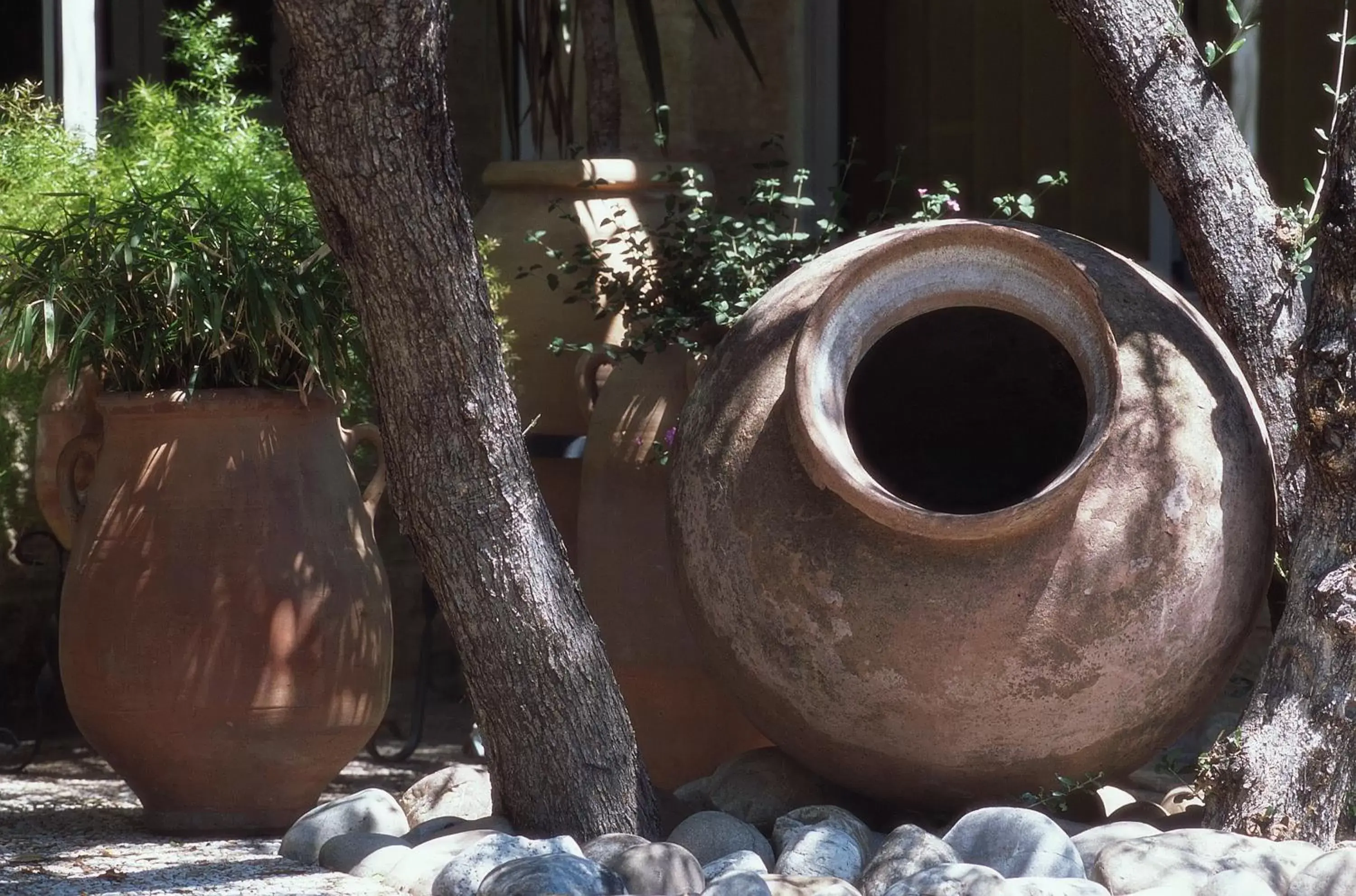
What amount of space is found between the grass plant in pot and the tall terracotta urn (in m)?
0.84

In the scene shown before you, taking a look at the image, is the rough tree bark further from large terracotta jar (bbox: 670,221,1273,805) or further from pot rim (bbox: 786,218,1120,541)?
pot rim (bbox: 786,218,1120,541)

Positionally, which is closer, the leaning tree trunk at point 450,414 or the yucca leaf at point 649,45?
the leaning tree trunk at point 450,414

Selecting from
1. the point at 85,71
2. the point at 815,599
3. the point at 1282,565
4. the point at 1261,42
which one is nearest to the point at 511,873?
the point at 815,599

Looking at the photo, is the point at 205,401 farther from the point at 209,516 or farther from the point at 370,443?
the point at 370,443

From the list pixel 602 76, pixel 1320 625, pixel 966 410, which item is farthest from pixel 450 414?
pixel 602 76

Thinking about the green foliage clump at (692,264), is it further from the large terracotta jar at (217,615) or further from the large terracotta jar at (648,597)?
the large terracotta jar at (217,615)

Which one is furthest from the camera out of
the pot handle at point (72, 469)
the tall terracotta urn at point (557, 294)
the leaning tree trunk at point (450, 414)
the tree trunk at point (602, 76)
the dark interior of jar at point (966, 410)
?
the tree trunk at point (602, 76)

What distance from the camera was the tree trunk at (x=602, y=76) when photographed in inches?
193

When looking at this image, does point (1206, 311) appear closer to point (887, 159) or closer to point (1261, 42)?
point (1261, 42)

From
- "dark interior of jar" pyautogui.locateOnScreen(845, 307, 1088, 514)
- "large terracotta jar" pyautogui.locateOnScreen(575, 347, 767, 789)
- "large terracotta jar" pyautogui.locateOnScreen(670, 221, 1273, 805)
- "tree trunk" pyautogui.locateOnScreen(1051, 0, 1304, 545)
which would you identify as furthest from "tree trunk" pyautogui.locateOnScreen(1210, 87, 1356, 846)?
"large terracotta jar" pyautogui.locateOnScreen(575, 347, 767, 789)

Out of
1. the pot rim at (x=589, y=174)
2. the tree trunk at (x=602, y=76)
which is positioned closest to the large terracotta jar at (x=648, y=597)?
the pot rim at (x=589, y=174)

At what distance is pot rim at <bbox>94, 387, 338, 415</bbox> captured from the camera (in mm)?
3596

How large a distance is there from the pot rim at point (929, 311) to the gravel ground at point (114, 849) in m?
1.10

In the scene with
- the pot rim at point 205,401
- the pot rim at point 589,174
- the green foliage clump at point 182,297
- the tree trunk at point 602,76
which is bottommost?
the pot rim at point 205,401
